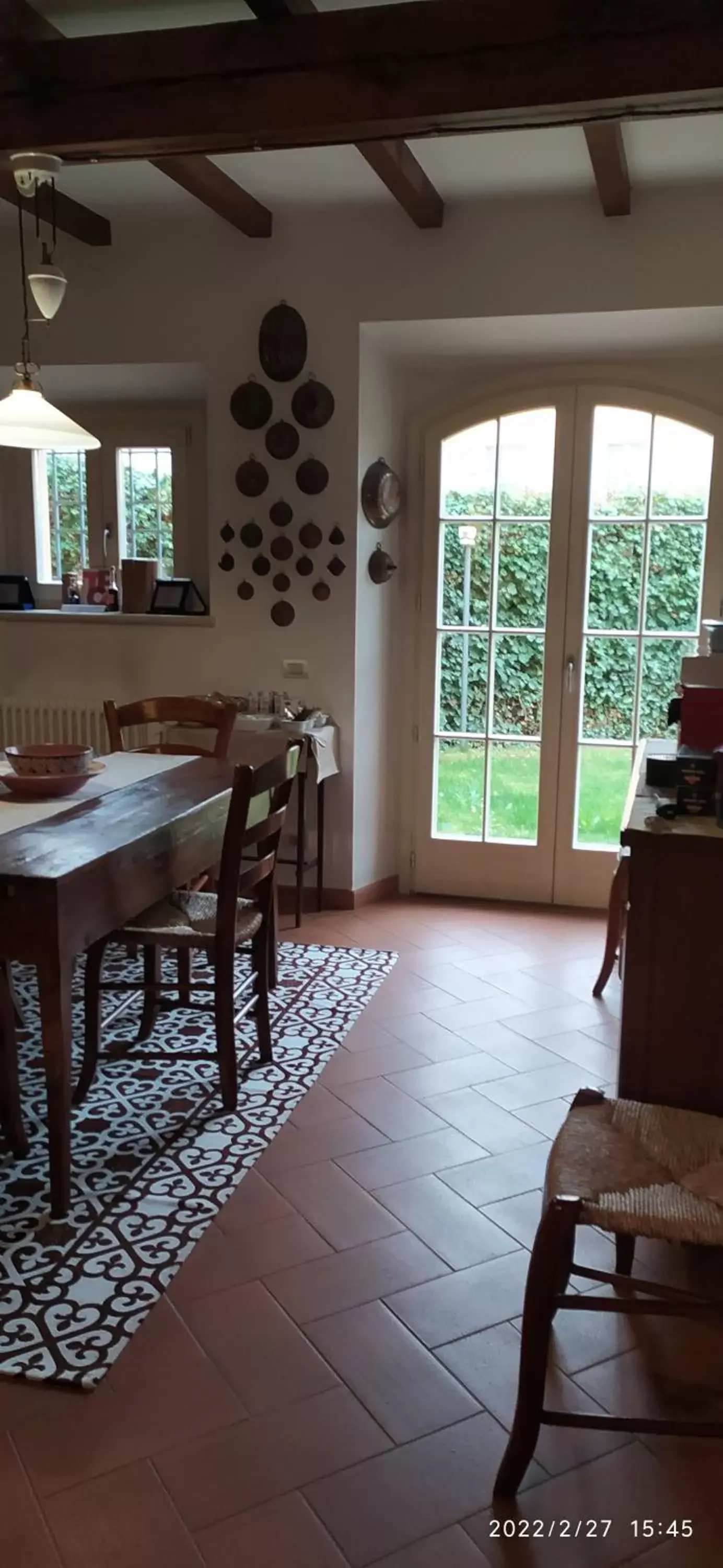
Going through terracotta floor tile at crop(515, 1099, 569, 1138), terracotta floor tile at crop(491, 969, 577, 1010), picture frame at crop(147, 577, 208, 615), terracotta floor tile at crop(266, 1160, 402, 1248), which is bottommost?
terracotta floor tile at crop(266, 1160, 402, 1248)

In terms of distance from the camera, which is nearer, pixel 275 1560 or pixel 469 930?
pixel 275 1560

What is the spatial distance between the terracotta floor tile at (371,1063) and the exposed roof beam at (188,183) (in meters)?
2.42

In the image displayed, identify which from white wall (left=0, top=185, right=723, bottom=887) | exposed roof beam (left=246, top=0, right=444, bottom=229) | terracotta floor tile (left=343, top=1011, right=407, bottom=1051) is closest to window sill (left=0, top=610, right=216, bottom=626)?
white wall (left=0, top=185, right=723, bottom=887)

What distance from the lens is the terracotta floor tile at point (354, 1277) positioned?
79.7 inches

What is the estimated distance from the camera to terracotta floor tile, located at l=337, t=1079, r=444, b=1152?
8.73ft

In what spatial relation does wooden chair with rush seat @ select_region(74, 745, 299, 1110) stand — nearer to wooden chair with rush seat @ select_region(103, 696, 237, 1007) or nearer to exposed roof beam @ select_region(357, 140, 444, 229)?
wooden chair with rush seat @ select_region(103, 696, 237, 1007)

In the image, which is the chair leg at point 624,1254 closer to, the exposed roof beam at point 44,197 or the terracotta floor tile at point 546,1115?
the terracotta floor tile at point 546,1115

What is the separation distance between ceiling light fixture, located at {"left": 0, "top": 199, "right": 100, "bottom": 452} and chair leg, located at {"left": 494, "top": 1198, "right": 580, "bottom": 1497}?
6.78ft

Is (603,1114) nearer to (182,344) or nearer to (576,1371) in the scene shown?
(576,1371)

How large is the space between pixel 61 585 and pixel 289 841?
1.76 m

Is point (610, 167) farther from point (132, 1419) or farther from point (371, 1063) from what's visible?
point (132, 1419)

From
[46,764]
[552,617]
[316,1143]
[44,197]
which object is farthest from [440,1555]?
[44,197]

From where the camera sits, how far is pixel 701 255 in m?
3.66

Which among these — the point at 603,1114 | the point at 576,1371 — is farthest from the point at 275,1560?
the point at 603,1114
